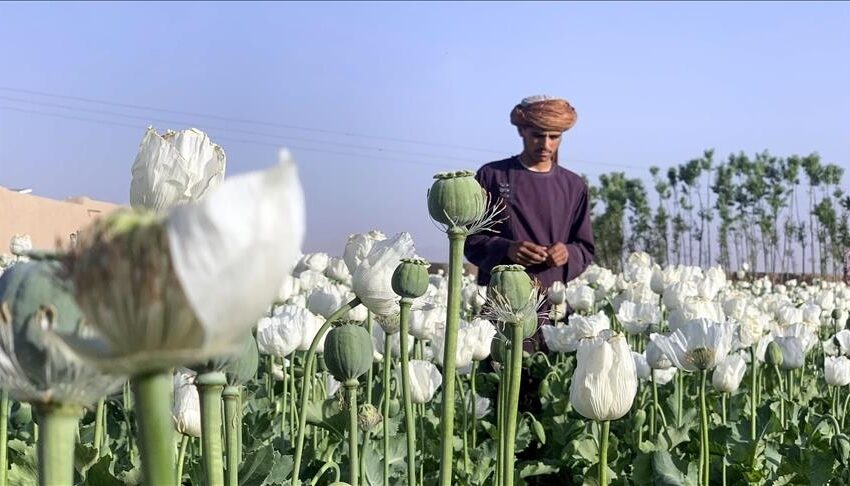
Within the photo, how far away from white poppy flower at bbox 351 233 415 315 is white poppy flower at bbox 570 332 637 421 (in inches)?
11.4

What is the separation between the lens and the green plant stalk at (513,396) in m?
1.20

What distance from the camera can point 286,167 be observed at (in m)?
0.44

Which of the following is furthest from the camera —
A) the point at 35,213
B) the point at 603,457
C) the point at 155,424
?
the point at 35,213

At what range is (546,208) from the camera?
4.69 meters

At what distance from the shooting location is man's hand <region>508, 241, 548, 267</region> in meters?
3.64

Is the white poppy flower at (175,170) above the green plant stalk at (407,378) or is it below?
above

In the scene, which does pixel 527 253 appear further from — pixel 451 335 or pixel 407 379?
pixel 451 335

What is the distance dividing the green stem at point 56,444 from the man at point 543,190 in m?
3.83

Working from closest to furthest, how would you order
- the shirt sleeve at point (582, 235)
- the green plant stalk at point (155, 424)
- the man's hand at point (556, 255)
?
the green plant stalk at point (155, 424)
the man's hand at point (556, 255)
the shirt sleeve at point (582, 235)

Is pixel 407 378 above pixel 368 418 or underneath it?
above

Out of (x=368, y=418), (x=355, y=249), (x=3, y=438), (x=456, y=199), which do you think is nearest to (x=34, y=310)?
(x=456, y=199)

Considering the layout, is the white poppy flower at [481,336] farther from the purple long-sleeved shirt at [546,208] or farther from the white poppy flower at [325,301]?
the purple long-sleeved shirt at [546,208]

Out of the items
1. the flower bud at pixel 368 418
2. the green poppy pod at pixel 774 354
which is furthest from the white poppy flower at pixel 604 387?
the green poppy pod at pixel 774 354

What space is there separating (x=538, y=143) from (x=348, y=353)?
3250 mm
